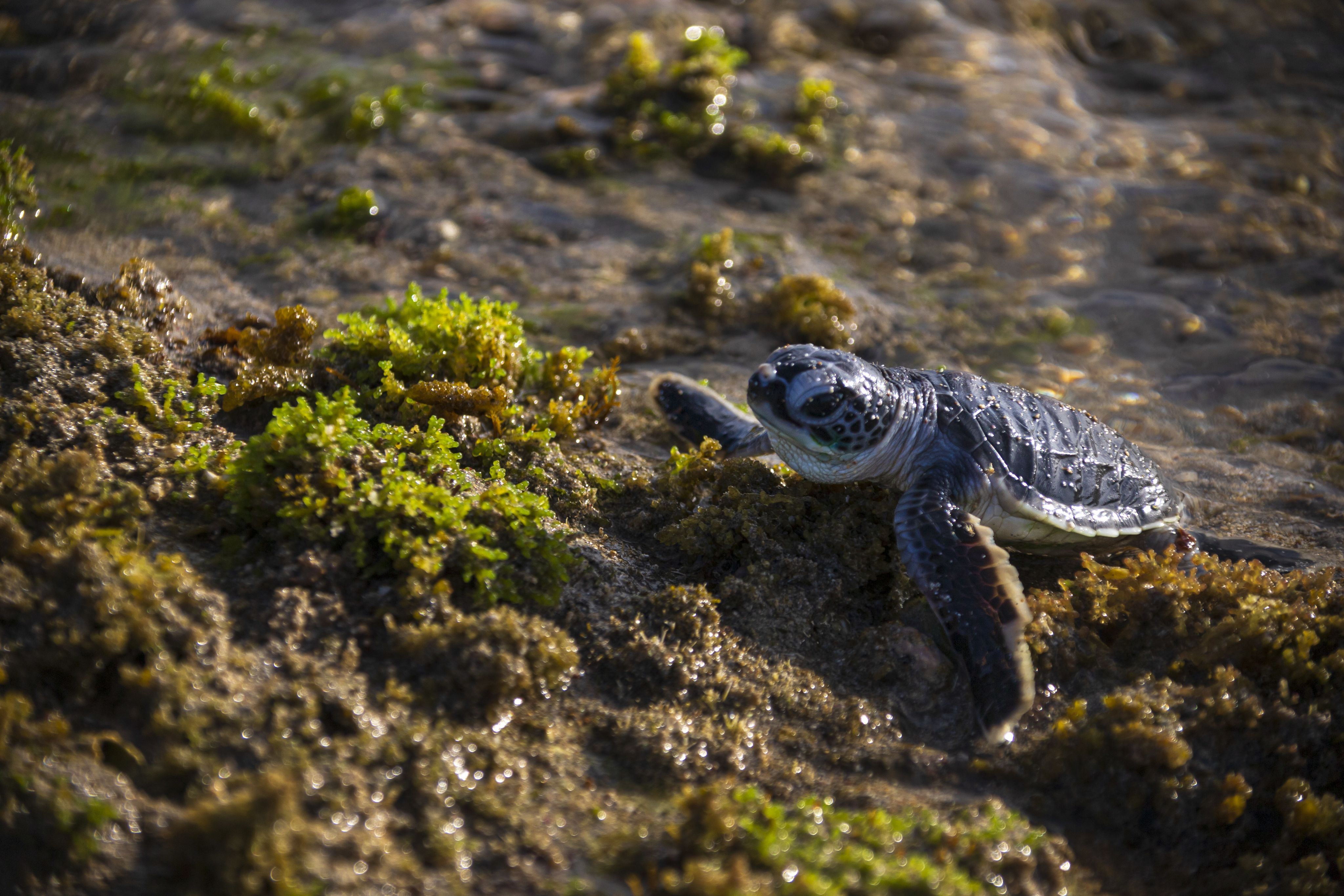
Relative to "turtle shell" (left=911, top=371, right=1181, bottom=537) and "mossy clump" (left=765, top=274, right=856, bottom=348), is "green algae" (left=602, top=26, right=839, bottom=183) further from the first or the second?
"turtle shell" (left=911, top=371, right=1181, bottom=537)

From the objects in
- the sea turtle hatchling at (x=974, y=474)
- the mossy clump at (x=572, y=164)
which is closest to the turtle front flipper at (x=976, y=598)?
the sea turtle hatchling at (x=974, y=474)

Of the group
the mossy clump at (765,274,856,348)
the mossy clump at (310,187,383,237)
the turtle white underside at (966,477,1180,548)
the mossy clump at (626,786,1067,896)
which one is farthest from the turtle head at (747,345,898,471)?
the mossy clump at (310,187,383,237)

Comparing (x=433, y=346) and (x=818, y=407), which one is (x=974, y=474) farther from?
(x=433, y=346)

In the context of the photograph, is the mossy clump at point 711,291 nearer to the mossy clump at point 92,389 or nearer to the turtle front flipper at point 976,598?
the turtle front flipper at point 976,598

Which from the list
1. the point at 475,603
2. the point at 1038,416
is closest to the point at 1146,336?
the point at 1038,416

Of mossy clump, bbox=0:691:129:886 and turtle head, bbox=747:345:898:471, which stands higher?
turtle head, bbox=747:345:898:471

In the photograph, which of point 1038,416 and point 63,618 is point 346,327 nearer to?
point 63,618
